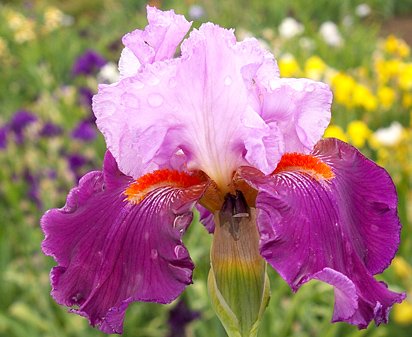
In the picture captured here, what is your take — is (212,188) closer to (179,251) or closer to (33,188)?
(179,251)

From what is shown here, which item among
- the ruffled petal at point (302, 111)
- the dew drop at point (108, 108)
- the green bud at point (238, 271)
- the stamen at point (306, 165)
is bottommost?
the green bud at point (238, 271)

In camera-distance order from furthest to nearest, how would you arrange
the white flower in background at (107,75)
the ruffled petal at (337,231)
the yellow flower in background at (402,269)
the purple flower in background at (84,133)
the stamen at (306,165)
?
the white flower in background at (107,75) → the purple flower in background at (84,133) → the yellow flower in background at (402,269) → the stamen at (306,165) → the ruffled petal at (337,231)

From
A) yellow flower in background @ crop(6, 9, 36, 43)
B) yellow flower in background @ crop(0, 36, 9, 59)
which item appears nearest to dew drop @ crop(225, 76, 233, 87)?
yellow flower in background @ crop(0, 36, 9, 59)

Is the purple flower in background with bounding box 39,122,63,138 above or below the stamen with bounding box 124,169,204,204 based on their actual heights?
below

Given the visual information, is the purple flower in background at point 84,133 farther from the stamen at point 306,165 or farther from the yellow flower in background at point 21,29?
the yellow flower in background at point 21,29

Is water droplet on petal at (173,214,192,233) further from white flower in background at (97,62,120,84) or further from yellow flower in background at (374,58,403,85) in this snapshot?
white flower in background at (97,62,120,84)

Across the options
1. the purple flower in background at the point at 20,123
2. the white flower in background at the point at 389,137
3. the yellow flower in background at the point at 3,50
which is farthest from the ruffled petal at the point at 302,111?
the yellow flower in background at the point at 3,50

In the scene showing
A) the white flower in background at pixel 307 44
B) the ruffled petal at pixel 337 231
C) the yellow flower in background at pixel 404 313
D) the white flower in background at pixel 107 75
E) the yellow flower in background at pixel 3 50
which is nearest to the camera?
the ruffled petal at pixel 337 231
